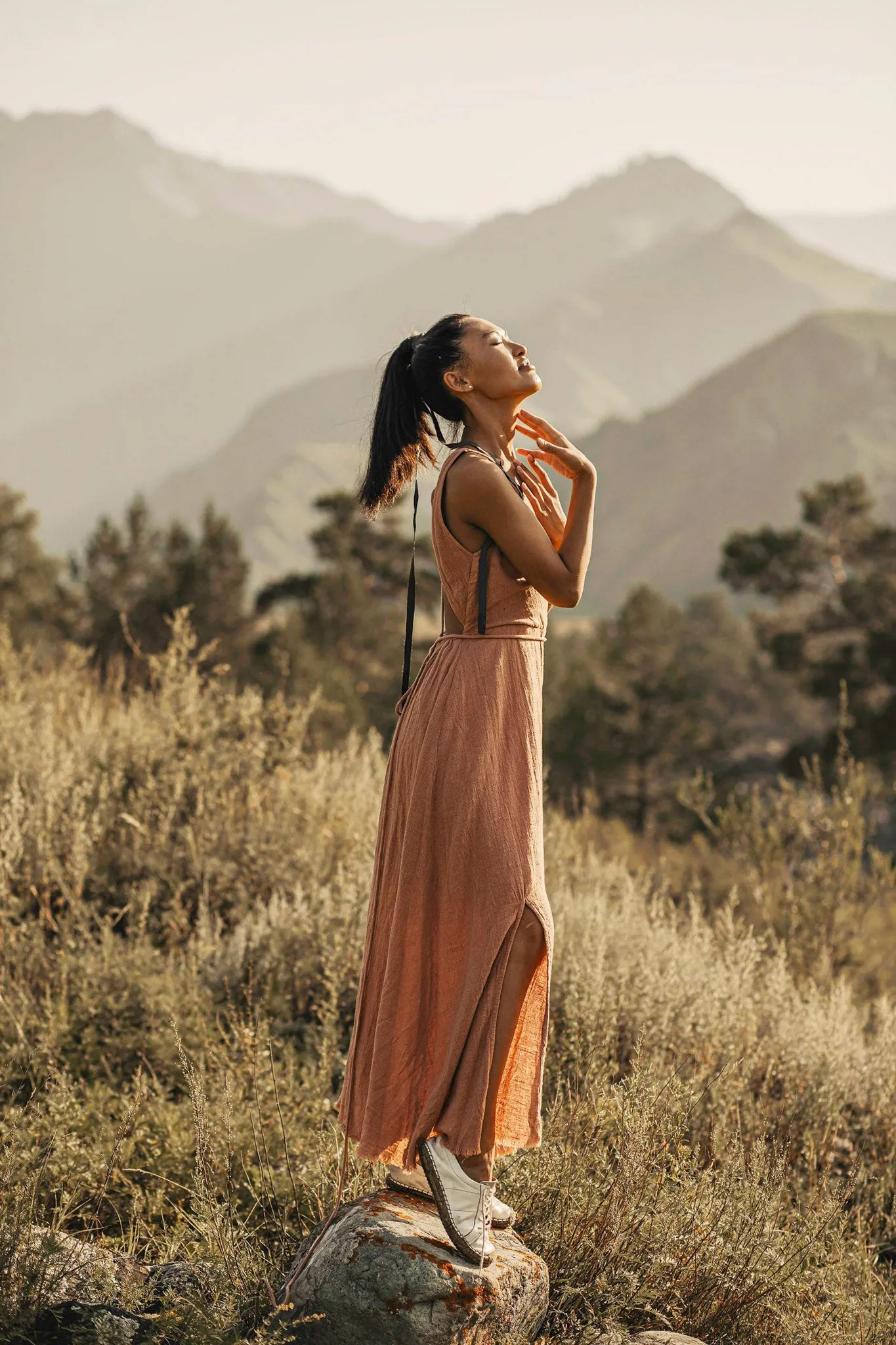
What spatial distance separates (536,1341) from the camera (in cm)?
282

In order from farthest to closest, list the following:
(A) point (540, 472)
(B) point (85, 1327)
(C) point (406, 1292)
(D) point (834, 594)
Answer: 1. (D) point (834, 594)
2. (A) point (540, 472)
3. (B) point (85, 1327)
4. (C) point (406, 1292)

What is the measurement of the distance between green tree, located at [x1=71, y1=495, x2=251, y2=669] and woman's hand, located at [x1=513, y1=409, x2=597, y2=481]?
1523 cm

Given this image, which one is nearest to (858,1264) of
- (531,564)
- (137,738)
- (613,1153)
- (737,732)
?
(613,1153)

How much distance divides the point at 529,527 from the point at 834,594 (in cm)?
1777

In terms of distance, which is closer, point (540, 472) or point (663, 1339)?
point (663, 1339)

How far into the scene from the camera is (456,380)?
2.98 meters

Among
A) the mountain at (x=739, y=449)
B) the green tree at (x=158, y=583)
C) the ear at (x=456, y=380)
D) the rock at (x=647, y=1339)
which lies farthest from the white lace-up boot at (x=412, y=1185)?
the mountain at (x=739, y=449)

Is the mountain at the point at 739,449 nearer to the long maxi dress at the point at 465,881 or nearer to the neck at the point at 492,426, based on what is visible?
the neck at the point at 492,426

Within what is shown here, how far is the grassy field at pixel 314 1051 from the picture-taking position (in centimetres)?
309

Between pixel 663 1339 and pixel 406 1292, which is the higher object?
pixel 406 1292

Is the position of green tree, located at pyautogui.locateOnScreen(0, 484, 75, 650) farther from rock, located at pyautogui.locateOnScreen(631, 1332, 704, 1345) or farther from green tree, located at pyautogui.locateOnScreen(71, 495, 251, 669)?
rock, located at pyautogui.locateOnScreen(631, 1332, 704, 1345)

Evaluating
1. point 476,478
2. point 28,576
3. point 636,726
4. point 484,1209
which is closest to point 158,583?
point 28,576

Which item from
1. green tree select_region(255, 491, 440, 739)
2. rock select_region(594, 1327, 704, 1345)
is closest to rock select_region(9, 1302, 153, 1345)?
rock select_region(594, 1327, 704, 1345)

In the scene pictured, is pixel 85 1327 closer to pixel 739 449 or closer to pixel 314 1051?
pixel 314 1051
